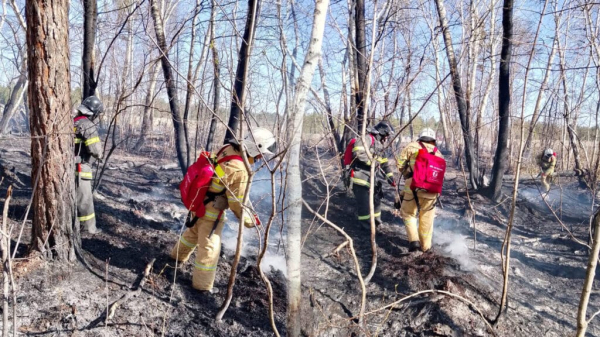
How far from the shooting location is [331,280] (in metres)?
5.02

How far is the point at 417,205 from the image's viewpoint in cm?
556

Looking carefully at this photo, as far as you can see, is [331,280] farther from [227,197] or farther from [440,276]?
[227,197]

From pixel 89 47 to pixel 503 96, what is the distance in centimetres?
722

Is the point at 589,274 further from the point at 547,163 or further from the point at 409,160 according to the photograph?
the point at 547,163

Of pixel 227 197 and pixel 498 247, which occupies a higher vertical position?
pixel 227 197

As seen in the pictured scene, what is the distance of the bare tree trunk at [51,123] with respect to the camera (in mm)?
3531

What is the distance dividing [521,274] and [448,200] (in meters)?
3.56

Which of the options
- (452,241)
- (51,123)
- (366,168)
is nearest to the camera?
(51,123)

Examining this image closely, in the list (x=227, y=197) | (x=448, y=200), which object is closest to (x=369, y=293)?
(x=227, y=197)

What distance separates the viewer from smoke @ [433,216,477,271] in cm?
596

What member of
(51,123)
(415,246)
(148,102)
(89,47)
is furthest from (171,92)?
(415,246)

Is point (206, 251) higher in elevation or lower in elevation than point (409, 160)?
lower

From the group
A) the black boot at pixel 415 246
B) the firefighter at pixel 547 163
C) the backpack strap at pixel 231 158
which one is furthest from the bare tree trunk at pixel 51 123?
the firefighter at pixel 547 163

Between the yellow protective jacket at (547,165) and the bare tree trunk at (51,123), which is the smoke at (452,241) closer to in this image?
the bare tree trunk at (51,123)
